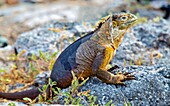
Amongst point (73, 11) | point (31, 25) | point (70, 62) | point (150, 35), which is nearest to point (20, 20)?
point (31, 25)

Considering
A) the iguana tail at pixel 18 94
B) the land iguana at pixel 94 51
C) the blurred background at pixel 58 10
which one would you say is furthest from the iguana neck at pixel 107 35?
the blurred background at pixel 58 10

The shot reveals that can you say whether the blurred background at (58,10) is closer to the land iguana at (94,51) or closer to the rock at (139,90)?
the land iguana at (94,51)

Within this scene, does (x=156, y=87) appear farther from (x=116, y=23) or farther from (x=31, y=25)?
(x=31, y=25)

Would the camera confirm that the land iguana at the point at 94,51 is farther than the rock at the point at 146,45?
No

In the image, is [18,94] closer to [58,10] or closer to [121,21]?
[121,21]

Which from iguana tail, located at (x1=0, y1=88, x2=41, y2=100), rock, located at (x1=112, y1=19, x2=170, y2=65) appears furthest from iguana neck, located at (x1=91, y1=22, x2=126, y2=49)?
rock, located at (x1=112, y1=19, x2=170, y2=65)

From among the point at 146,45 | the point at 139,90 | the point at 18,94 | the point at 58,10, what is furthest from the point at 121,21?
the point at 58,10
